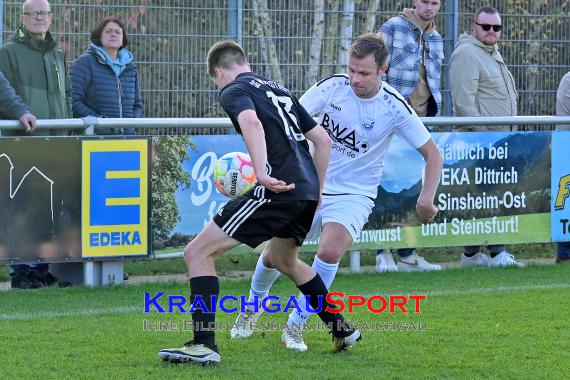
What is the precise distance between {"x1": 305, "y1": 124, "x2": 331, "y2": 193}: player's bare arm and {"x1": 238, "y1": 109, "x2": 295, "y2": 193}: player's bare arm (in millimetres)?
519

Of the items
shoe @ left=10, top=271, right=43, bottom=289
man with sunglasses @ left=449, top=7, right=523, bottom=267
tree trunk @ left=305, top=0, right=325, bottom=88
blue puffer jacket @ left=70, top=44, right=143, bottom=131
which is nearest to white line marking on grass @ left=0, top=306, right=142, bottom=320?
shoe @ left=10, top=271, right=43, bottom=289

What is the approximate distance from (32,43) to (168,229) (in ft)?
6.28

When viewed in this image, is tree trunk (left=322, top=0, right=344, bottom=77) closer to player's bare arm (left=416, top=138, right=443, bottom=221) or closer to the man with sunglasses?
the man with sunglasses

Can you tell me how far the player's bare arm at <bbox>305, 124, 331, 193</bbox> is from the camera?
7.15m

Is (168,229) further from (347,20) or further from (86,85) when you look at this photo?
(347,20)

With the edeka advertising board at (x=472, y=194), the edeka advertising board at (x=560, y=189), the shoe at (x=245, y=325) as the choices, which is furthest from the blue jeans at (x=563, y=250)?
the shoe at (x=245, y=325)

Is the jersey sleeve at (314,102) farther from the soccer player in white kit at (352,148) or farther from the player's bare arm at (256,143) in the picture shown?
the player's bare arm at (256,143)

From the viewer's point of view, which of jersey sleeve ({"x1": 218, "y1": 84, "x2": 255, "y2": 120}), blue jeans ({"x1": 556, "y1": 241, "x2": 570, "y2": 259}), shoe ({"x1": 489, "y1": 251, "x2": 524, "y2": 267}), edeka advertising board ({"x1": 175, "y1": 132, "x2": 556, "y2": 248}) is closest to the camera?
jersey sleeve ({"x1": 218, "y1": 84, "x2": 255, "y2": 120})

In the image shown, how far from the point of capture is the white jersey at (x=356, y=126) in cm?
780

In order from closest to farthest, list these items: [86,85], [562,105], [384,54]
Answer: [384,54]
[86,85]
[562,105]

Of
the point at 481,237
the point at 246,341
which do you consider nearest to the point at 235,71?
the point at 246,341

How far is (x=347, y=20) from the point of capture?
42.9 feet

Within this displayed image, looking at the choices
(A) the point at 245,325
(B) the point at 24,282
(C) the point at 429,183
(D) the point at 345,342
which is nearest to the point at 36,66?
(B) the point at 24,282


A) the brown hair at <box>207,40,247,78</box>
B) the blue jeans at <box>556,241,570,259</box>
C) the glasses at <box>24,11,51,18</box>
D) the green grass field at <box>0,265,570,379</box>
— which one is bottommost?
the green grass field at <box>0,265,570,379</box>
